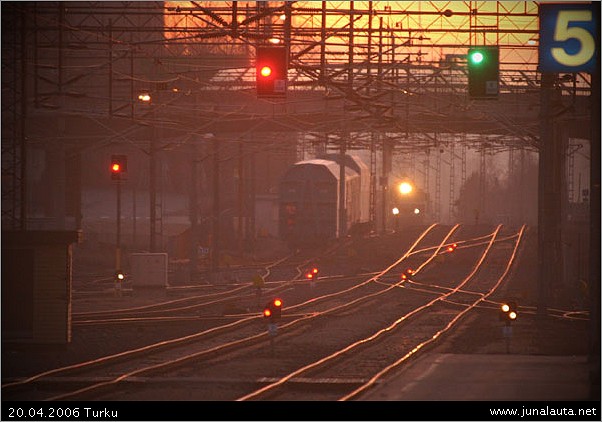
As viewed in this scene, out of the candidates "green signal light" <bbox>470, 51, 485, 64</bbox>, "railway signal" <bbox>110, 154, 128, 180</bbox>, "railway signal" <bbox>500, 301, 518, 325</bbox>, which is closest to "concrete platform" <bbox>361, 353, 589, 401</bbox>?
"railway signal" <bbox>500, 301, 518, 325</bbox>

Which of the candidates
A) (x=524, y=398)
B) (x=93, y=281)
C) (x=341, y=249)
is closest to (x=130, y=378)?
(x=524, y=398)

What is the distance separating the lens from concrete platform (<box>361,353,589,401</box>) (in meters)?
16.9

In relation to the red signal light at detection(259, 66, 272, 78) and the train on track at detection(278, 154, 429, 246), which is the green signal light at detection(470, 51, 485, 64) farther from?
the train on track at detection(278, 154, 429, 246)

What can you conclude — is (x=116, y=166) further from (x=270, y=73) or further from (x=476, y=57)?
(x=476, y=57)

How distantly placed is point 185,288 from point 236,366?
18220 mm

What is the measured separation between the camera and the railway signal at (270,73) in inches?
950

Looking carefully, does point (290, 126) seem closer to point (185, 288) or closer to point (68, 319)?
point (185, 288)

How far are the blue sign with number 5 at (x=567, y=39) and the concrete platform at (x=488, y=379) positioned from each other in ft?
16.9

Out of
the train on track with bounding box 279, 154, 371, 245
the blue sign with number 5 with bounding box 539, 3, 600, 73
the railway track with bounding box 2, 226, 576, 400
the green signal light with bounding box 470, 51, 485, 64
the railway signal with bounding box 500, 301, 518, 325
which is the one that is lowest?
the railway track with bounding box 2, 226, 576, 400

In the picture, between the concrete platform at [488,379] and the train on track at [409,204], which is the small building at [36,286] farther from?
the train on track at [409,204]

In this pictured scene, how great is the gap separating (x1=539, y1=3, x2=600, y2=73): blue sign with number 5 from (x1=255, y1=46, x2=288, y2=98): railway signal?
7.09 meters

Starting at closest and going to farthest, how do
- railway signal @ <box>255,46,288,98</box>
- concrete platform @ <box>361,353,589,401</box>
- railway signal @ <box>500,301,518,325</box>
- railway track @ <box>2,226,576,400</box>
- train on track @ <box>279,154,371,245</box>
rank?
1. concrete platform @ <box>361,353,589,401</box>
2. railway track @ <box>2,226,576,400</box>
3. railway signal @ <box>255,46,288,98</box>
4. railway signal @ <box>500,301,518,325</box>
5. train on track @ <box>279,154,371,245</box>

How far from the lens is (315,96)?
164 feet

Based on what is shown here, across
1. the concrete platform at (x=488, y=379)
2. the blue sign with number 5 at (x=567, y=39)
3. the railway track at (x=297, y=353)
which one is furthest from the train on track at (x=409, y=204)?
the blue sign with number 5 at (x=567, y=39)
